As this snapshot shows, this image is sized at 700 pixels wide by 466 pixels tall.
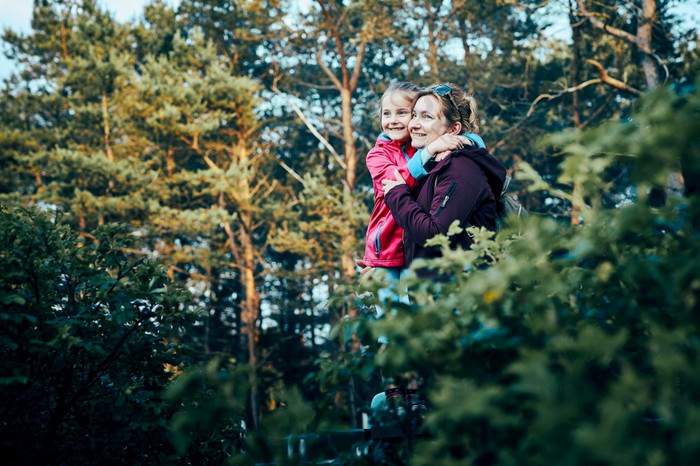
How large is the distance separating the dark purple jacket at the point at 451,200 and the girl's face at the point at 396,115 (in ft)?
2.03

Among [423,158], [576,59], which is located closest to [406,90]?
[423,158]

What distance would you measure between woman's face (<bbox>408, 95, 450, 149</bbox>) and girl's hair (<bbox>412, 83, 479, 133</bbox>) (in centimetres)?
3

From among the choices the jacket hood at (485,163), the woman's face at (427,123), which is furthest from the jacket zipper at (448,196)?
the woman's face at (427,123)

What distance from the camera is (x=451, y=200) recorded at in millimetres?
2436

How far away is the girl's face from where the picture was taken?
3.17 m

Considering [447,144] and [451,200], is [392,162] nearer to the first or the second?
[447,144]

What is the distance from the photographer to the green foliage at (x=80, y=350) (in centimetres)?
187

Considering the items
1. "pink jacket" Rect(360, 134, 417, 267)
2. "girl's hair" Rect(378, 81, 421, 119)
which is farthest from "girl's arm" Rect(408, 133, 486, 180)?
"girl's hair" Rect(378, 81, 421, 119)

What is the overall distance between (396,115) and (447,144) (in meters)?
0.64

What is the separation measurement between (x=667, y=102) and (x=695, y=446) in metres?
0.61

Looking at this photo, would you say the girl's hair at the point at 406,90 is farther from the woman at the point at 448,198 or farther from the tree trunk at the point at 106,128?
the tree trunk at the point at 106,128

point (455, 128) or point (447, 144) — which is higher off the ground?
point (455, 128)

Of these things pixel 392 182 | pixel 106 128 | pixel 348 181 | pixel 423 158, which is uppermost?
pixel 106 128

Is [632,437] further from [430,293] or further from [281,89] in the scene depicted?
[281,89]
